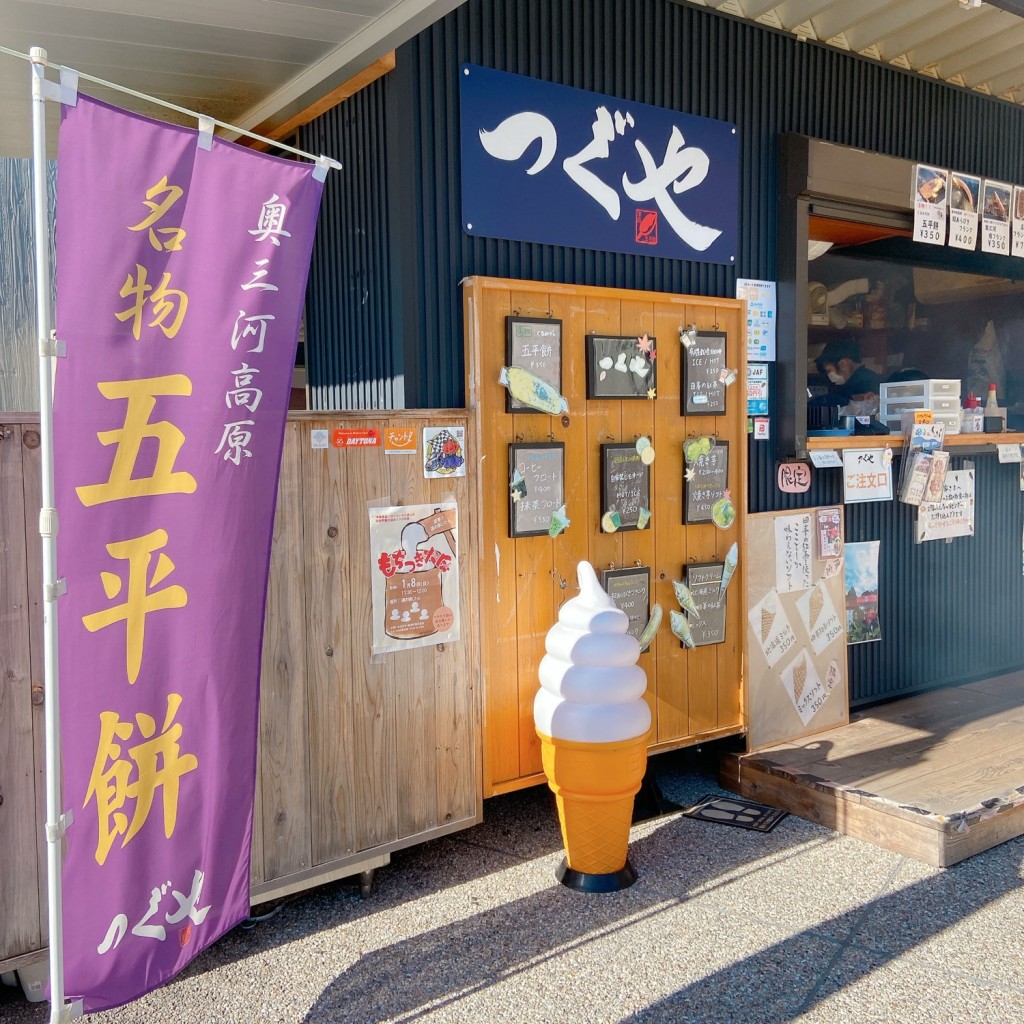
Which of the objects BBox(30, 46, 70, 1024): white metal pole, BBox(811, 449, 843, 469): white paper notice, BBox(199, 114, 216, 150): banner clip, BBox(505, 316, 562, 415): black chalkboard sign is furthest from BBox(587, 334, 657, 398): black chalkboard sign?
BBox(30, 46, 70, 1024): white metal pole

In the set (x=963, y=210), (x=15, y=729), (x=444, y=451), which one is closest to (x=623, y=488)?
(x=444, y=451)

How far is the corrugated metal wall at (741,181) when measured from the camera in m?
3.96

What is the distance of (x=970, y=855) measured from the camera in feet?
13.1

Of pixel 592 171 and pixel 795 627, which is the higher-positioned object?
pixel 592 171

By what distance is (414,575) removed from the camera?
150 inches

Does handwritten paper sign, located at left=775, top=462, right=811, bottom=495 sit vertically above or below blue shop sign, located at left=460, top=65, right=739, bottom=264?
below

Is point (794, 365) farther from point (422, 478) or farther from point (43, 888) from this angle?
point (43, 888)

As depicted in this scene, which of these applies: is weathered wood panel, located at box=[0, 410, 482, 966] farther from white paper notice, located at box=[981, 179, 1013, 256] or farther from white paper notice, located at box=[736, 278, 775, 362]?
white paper notice, located at box=[981, 179, 1013, 256]

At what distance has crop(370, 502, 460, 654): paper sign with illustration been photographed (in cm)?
372

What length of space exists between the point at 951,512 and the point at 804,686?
1.72 metres

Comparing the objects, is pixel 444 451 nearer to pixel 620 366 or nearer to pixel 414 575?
pixel 414 575

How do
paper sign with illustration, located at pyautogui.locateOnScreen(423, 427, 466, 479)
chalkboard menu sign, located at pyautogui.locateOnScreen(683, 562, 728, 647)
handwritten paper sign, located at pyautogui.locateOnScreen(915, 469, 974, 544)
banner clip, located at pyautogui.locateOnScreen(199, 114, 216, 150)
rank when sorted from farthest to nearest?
1. handwritten paper sign, located at pyautogui.locateOnScreen(915, 469, 974, 544)
2. chalkboard menu sign, located at pyautogui.locateOnScreen(683, 562, 728, 647)
3. paper sign with illustration, located at pyautogui.locateOnScreen(423, 427, 466, 479)
4. banner clip, located at pyautogui.locateOnScreen(199, 114, 216, 150)

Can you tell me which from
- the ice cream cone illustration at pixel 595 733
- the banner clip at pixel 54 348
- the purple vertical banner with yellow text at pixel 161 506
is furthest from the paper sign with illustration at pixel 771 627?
the banner clip at pixel 54 348

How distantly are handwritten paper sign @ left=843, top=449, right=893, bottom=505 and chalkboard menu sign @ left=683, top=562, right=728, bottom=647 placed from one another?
1050 mm
